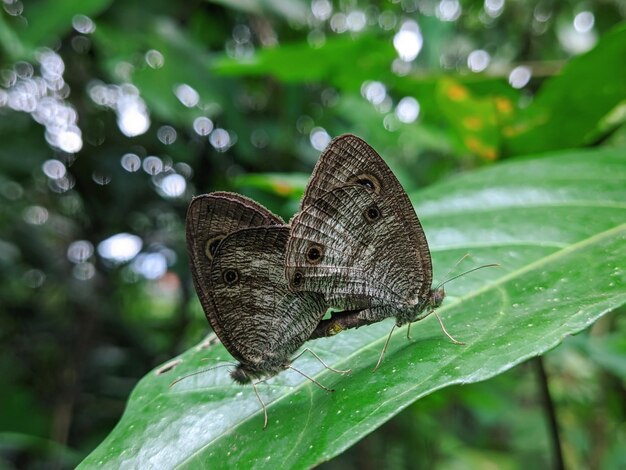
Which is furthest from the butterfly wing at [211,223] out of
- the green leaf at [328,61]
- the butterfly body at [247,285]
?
the green leaf at [328,61]

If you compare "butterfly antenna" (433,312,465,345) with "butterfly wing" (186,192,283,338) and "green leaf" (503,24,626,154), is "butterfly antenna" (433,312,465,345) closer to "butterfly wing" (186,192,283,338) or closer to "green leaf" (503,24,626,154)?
"butterfly wing" (186,192,283,338)

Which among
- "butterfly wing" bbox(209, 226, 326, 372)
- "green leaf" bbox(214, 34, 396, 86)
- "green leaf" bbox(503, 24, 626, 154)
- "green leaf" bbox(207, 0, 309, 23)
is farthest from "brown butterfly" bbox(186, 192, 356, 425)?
"green leaf" bbox(207, 0, 309, 23)

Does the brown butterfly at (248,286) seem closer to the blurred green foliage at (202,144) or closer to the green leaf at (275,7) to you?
the blurred green foliage at (202,144)

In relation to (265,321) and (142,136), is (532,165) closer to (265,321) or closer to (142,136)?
(265,321)

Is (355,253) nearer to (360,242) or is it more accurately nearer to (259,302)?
(360,242)

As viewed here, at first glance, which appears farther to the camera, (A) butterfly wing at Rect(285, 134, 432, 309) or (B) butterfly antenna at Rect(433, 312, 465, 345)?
(A) butterfly wing at Rect(285, 134, 432, 309)
